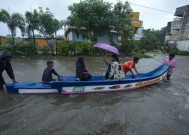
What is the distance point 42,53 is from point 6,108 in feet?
42.0

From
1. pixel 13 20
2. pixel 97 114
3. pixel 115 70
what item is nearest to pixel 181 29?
pixel 13 20

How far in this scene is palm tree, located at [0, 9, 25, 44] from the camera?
17297 millimetres

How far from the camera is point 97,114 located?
5.40 metres

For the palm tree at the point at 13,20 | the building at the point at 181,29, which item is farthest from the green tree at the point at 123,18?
the building at the point at 181,29

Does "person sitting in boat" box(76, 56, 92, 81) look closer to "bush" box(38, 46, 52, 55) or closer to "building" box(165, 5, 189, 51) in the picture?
"bush" box(38, 46, 52, 55)

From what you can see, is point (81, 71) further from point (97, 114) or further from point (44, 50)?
point (44, 50)

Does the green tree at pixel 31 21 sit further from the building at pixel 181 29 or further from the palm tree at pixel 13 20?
the building at pixel 181 29

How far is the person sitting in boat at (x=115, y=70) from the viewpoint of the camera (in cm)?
690

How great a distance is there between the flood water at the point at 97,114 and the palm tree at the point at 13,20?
524 inches

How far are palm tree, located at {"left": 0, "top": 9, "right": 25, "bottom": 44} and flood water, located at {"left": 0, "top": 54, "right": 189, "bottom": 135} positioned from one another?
13.3 m

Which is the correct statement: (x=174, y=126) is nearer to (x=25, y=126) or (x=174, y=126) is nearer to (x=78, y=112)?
(x=78, y=112)

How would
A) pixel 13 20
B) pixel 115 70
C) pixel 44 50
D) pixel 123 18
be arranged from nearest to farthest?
pixel 115 70, pixel 44 50, pixel 13 20, pixel 123 18

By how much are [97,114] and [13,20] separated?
634 inches

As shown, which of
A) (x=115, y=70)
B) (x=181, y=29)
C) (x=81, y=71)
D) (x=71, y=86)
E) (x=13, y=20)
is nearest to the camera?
(x=71, y=86)
